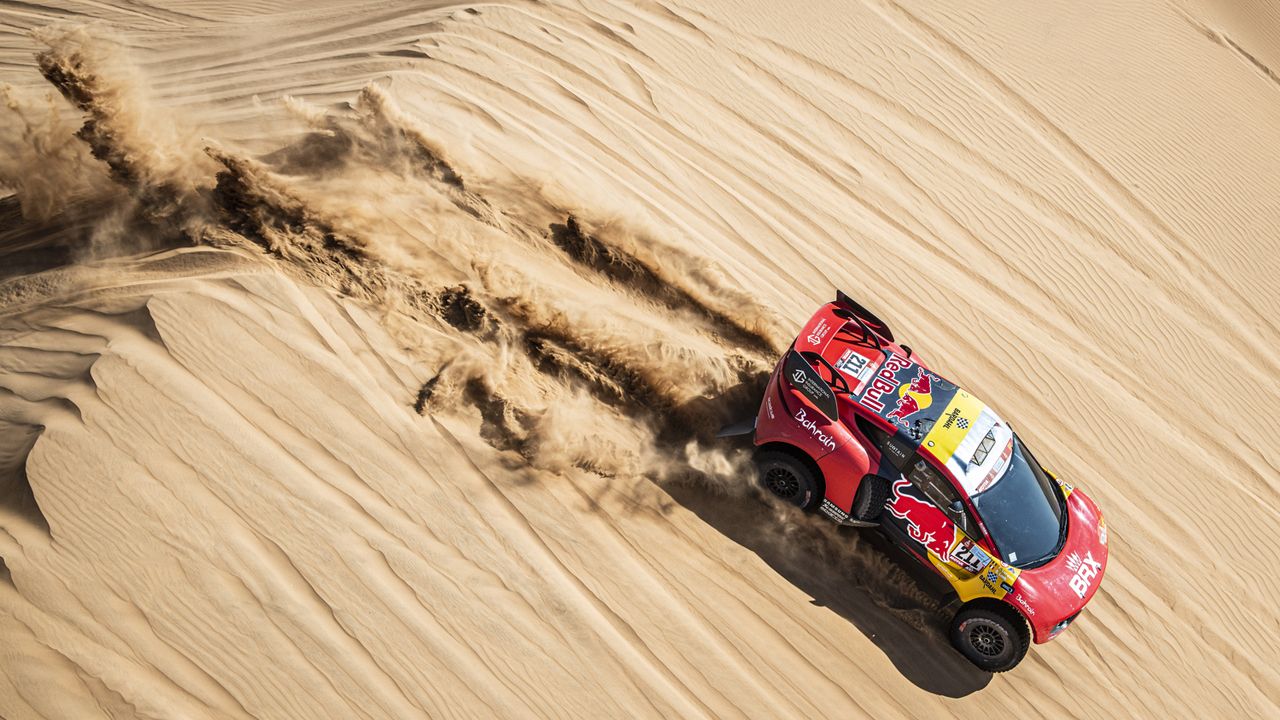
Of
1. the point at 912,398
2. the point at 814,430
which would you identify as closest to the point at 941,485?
the point at 912,398

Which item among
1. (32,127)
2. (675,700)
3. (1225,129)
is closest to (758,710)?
(675,700)

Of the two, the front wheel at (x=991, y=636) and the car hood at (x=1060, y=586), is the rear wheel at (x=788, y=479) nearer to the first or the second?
the front wheel at (x=991, y=636)

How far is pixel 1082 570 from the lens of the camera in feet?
20.5

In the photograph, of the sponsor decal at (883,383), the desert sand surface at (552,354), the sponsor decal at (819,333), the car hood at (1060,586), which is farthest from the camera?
the sponsor decal at (819,333)

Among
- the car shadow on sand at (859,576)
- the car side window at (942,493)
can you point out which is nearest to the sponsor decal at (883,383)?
the car side window at (942,493)

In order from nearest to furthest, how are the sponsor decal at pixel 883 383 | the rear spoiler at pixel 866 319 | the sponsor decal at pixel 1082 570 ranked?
the sponsor decal at pixel 1082 570
the sponsor decal at pixel 883 383
the rear spoiler at pixel 866 319

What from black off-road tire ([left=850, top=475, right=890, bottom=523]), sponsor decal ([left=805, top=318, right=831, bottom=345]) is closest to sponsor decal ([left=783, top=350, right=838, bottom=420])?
sponsor decal ([left=805, top=318, right=831, bottom=345])

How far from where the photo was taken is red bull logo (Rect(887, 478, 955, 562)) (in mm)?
6195

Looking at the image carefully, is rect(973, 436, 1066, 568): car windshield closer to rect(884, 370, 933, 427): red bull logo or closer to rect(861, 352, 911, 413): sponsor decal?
rect(884, 370, 933, 427): red bull logo

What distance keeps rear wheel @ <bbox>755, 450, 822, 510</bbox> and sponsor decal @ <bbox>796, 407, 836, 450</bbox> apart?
284 mm

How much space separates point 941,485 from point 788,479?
1201 millimetres

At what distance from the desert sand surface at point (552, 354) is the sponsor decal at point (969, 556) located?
0.70m

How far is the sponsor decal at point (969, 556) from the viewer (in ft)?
20.1

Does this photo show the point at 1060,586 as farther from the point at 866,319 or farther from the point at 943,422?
the point at 866,319
